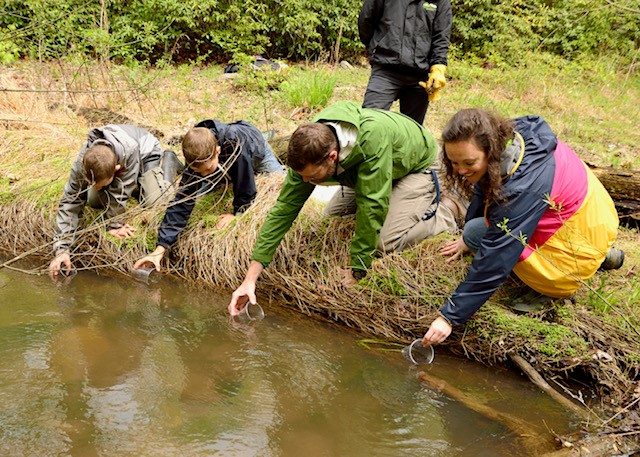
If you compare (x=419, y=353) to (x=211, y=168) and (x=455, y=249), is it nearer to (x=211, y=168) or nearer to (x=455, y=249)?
(x=455, y=249)

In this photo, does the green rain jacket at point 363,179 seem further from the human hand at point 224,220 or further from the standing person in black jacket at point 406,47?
the standing person in black jacket at point 406,47

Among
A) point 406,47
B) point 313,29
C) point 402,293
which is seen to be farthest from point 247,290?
point 313,29

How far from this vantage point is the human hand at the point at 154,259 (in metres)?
4.15

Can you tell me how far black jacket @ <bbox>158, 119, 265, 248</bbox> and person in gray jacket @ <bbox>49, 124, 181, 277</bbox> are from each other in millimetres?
179

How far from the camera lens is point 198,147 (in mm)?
3969

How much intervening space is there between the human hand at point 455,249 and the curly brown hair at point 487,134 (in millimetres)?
827

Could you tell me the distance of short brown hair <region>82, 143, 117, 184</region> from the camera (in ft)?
12.7

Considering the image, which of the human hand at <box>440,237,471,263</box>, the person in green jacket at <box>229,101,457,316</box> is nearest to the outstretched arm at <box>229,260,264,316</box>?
the person in green jacket at <box>229,101,457,316</box>

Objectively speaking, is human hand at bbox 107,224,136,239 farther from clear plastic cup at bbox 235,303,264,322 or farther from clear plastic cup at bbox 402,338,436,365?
clear plastic cup at bbox 402,338,436,365

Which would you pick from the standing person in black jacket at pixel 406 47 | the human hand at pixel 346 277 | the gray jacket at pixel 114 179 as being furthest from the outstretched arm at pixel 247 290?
the standing person in black jacket at pixel 406 47

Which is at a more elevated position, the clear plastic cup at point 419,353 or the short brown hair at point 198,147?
the short brown hair at point 198,147

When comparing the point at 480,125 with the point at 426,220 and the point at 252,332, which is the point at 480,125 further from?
the point at 252,332

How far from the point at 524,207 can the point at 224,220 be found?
236cm

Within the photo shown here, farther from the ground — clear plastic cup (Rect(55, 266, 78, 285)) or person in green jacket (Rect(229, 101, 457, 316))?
person in green jacket (Rect(229, 101, 457, 316))
